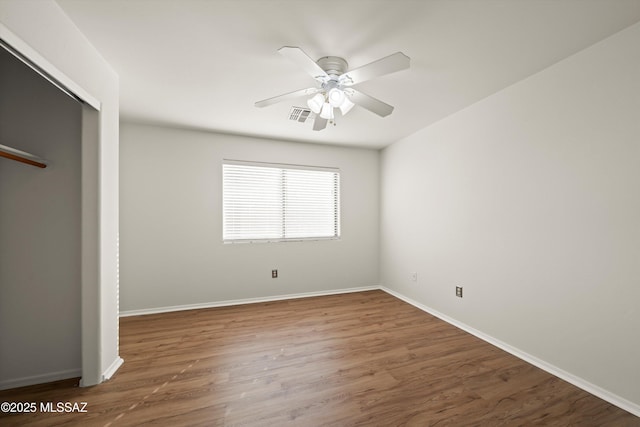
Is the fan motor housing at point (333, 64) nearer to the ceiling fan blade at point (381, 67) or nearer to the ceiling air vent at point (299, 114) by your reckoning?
the ceiling fan blade at point (381, 67)

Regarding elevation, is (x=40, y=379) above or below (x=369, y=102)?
below

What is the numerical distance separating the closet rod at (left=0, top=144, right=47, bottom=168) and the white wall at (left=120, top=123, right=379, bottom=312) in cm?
145

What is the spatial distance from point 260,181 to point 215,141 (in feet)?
2.66

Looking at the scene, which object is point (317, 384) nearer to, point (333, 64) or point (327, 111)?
point (327, 111)

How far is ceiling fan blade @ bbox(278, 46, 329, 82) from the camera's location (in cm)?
151

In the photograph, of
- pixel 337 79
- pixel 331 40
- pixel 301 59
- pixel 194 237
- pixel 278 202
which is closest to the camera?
pixel 301 59

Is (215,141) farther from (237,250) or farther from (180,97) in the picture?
→ (237,250)

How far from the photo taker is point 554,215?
2.05 m

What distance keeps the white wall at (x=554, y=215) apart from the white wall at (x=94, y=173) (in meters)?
3.33

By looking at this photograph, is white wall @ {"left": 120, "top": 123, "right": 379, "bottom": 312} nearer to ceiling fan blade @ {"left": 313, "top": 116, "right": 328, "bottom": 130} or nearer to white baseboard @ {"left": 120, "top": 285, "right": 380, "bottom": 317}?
white baseboard @ {"left": 120, "top": 285, "right": 380, "bottom": 317}

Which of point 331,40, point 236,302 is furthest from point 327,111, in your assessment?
point 236,302

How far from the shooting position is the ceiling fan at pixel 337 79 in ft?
5.22

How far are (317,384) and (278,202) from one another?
2567mm

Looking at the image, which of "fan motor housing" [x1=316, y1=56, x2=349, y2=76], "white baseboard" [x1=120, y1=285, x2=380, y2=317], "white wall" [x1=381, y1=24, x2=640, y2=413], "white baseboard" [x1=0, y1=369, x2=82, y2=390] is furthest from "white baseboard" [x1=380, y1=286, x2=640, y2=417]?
"white baseboard" [x1=0, y1=369, x2=82, y2=390]
